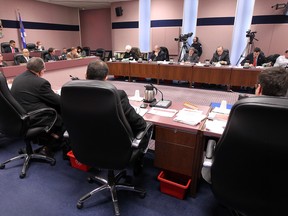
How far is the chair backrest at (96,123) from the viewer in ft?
3.97

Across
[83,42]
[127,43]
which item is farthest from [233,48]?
[83,42]

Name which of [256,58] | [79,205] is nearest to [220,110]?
[79,205]

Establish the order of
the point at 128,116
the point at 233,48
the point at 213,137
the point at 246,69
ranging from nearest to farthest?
the point at 128,116 < the point at 213,137 < the point at 246,69 < the point at 233,48

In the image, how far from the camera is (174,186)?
1745 mm

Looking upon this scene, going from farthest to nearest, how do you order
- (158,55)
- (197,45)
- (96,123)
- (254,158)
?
(197,45) → (158,55) → (96,123) → (254,158)

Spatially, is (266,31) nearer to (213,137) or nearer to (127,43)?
(127,43)

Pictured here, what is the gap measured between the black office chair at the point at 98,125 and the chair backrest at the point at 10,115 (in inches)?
28.5

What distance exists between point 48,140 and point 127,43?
7.69 m

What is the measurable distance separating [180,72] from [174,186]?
4118 millimetres

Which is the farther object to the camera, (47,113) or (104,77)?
(47,113)

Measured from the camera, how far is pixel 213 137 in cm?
162

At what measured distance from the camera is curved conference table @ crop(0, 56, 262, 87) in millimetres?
4801

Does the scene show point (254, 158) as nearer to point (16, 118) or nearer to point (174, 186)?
point (174, 186)

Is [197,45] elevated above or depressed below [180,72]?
above
